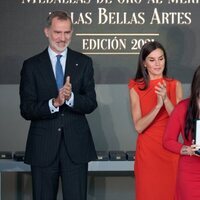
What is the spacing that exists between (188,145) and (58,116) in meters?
0.88

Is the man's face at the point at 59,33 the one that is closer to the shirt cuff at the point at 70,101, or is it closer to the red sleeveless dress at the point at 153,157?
the shirt cuff at the point at 70,101

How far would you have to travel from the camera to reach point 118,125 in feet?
20.0

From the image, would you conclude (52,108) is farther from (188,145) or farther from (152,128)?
(188,145)

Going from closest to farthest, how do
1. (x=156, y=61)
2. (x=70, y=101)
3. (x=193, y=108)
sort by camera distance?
1. (x=193, y=108)
2. (x=70, y=101)
3. (x=156, y=61)

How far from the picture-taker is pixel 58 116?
4527 millimetres

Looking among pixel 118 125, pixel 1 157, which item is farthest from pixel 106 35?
pixel 1 157

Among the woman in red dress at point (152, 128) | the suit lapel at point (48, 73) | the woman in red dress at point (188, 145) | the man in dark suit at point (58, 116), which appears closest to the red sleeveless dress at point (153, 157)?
the woman in red dress at point (152, 128)

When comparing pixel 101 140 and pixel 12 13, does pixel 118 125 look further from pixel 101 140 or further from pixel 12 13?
pixel 12 13

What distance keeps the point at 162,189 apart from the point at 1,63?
188cm

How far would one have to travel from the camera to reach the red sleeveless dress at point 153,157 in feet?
15.8

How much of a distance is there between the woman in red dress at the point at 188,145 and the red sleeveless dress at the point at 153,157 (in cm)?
72

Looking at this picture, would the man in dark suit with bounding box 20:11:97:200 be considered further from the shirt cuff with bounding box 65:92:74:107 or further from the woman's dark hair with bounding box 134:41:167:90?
the woman's dark hair with bounding box 134:41:167:90

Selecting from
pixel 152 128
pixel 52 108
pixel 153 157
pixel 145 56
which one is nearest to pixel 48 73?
pixel 52 108

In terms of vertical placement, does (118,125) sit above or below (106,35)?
below
